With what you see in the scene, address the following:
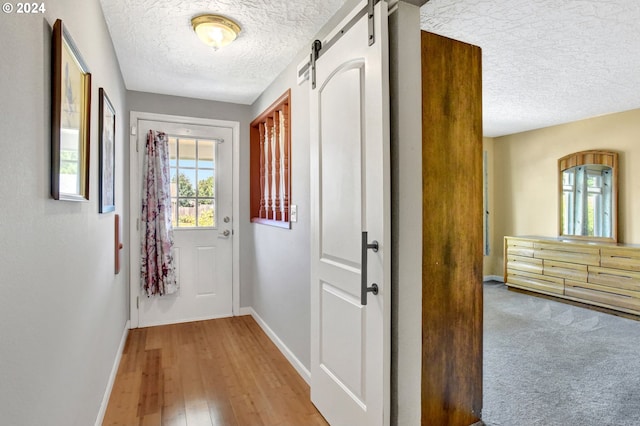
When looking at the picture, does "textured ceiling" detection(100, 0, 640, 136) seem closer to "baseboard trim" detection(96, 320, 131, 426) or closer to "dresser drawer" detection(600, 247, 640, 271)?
"dresser drawer" detection(600, 247, 640, 271)

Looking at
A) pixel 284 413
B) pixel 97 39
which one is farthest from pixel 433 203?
pixel 97 39

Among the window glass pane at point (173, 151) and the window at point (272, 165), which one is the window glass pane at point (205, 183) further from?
the window at point (272, 165)

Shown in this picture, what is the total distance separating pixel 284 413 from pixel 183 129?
297 cm

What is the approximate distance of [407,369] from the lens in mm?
1565

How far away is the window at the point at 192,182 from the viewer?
3.81 metres

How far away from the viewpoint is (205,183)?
12.9ft

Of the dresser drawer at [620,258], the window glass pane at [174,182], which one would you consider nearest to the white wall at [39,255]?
the window glass pane at [174,182]

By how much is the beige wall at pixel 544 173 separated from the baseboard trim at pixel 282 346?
415 centimetres

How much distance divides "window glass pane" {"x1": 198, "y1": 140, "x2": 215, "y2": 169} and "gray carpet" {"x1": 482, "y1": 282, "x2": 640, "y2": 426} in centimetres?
331

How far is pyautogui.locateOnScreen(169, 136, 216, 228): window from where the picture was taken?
381 cm

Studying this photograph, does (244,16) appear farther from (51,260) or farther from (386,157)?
(51,260)

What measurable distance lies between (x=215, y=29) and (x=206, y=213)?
7.11 ft

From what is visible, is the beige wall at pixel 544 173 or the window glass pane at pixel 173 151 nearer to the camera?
the window glass pane at pixel 173 151

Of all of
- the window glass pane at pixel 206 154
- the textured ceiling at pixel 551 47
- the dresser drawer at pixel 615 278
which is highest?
the textured ceiling at pixel 551 47
